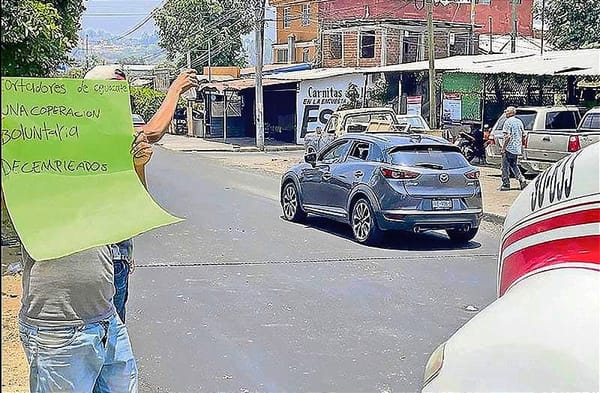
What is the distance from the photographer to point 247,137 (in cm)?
4525

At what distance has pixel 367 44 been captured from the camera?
43.1 meters


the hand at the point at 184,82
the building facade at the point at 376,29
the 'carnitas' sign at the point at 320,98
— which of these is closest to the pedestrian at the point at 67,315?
the hand at the point at 184,82

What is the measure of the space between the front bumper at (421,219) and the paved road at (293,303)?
336mm

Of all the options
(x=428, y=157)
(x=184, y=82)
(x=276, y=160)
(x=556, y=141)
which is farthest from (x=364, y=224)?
(x=276, y=160)

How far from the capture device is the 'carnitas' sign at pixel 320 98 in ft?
119

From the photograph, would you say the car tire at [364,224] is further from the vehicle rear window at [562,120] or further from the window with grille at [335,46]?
the window with grille at [335,46]

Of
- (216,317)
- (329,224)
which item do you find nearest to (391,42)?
(329,224)

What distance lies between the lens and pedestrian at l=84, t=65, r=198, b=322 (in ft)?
11.9

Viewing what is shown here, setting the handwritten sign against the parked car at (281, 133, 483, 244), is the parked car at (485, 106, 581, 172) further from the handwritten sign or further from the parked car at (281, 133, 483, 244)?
the handwritten sign

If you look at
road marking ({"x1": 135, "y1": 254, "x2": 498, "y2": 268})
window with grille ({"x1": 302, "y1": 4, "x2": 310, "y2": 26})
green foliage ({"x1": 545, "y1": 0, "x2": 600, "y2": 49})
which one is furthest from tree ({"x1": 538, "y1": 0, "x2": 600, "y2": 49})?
road marking ({"x1": 135, "y1": 254, "x2": 498, "y2": 268})

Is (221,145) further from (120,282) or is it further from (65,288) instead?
(65,288)

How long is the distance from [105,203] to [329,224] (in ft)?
35.6

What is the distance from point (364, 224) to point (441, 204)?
1.17 m

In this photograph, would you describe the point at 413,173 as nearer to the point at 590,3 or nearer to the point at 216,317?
the point at 216,317
